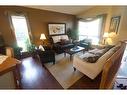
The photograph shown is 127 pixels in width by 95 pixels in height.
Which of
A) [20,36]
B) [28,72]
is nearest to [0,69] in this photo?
[28,72]

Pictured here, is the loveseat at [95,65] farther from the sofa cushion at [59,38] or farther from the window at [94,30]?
the sofa cushion at [59,38]

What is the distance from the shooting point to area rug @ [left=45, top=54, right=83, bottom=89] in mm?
2115

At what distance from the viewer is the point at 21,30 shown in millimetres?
3424

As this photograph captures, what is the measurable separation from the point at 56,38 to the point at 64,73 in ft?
7.39

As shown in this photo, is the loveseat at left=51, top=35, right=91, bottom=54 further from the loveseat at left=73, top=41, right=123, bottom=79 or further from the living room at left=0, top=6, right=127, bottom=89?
the loveseat at left=73, top=41, right=123, bottom=79

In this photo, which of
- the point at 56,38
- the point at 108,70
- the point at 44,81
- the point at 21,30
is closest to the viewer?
the point at 108,70

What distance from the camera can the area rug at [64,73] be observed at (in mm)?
2115

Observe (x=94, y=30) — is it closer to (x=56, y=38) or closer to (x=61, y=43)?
(x=61, y=43)

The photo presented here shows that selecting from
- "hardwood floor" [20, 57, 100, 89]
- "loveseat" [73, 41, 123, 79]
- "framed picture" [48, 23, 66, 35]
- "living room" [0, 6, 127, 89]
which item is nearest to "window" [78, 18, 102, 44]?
"living room" [0, 6, 127, 89]

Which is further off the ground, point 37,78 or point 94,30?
point 94,30

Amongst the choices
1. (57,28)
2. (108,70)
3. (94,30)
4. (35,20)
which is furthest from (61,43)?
(108,70)

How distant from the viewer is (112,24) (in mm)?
2057

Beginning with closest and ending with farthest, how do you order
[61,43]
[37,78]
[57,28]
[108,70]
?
[108,70] → [37,78] → [61,43] → [57,28]

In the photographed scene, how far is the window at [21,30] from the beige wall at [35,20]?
183 mm
